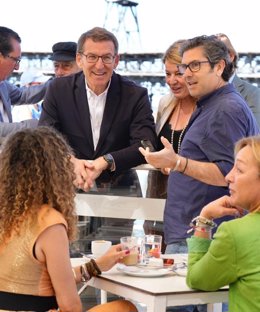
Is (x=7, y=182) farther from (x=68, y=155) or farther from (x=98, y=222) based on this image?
(x=98, y=222)

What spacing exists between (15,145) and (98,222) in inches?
57.4

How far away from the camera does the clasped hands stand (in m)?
3.53

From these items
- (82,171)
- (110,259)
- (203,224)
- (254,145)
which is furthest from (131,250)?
(82,171)

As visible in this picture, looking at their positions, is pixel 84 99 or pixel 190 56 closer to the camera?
pixel 190 56

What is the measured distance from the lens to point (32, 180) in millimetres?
2502

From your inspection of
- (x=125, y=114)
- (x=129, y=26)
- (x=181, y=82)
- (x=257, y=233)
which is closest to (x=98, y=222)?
(x=125, y=114)

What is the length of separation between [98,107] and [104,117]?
7cm

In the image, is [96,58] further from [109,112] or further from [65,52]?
[65,52]

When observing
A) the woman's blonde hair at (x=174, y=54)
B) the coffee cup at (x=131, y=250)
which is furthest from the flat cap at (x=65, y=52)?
the coffee cup at (x=131, y=250)

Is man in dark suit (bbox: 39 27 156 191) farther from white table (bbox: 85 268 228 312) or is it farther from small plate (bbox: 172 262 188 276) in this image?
white table (bbox: 85 268 228 312)

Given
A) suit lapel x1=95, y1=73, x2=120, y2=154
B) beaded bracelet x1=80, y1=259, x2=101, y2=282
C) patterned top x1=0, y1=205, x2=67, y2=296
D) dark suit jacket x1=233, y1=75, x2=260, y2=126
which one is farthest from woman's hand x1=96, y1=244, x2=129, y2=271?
dark suit jacket x1=233, y1=75, x2=260, y2=126

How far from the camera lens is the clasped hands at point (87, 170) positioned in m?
3.53

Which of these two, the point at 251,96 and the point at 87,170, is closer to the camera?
the point at 87,170

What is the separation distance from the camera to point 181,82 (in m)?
3.64
